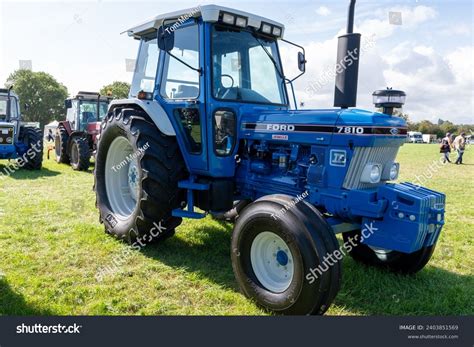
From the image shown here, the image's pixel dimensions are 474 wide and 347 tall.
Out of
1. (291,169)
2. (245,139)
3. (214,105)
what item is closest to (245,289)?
(291,169)

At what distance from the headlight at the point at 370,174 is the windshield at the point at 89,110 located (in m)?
11.4

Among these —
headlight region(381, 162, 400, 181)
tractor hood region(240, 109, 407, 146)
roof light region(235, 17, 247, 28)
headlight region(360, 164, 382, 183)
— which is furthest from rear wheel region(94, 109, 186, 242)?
headlight region(381, 162, 400, 181)

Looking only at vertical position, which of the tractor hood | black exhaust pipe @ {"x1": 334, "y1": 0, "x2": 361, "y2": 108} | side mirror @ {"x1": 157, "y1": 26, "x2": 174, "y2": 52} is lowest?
the tractor hood

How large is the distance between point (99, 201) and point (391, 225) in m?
3.76

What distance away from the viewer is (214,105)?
4.27 metres

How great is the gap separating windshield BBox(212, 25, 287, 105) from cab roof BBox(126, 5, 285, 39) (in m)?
0.18

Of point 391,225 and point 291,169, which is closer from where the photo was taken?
point 391,225

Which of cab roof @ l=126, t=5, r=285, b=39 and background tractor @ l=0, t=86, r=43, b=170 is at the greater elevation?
cab roof @ l=126, t=5, r=285, b=39

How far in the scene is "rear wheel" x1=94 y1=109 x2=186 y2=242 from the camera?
4391 mm

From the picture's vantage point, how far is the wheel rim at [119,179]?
210 inches

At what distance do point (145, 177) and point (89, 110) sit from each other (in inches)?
398

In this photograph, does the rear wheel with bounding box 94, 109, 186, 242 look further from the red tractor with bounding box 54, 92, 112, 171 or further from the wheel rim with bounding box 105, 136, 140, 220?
the red tractor with bounding box 54, 92, 112, 171

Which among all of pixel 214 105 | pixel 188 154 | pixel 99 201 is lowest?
pixel 99 201

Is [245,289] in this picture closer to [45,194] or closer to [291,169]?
[291,169]
